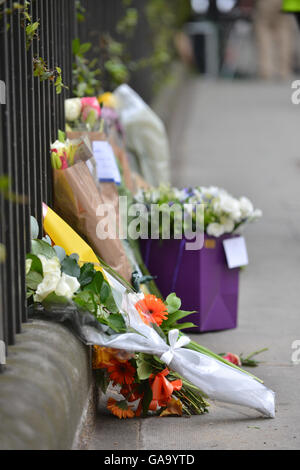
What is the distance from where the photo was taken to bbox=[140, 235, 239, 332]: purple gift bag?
4.97m

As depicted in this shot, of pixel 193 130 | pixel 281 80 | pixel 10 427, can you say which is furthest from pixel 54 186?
pixel 281 80

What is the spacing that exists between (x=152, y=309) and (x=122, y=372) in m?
0.33

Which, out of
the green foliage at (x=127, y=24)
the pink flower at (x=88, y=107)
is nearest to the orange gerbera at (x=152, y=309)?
the pink flower at (x=88, y=107)

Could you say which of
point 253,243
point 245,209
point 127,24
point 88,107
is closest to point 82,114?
point 88,107

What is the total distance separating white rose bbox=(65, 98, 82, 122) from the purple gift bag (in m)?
0.80

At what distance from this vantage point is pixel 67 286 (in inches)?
133

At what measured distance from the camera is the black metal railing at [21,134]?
313 cm

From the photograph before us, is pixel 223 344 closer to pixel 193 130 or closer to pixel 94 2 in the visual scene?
pixel 94 2

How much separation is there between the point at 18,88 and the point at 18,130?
0.52ft

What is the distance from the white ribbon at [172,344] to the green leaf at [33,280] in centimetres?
55

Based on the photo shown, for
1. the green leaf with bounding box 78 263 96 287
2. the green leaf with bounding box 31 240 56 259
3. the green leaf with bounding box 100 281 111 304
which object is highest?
the green leaf with bounding box 31 240 56 259

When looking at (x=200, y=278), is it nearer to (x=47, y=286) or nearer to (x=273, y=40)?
(x=47, y=286)

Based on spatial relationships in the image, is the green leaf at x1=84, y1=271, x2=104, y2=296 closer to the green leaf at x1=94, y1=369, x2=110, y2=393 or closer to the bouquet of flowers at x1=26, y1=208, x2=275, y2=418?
the bouquet of flowers at x1=26, y1=208, x2=275, y2=418

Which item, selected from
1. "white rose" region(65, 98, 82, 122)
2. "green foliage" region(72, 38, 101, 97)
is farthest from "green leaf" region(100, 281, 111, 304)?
"green foliage" region(72, 38, 101, 97)
